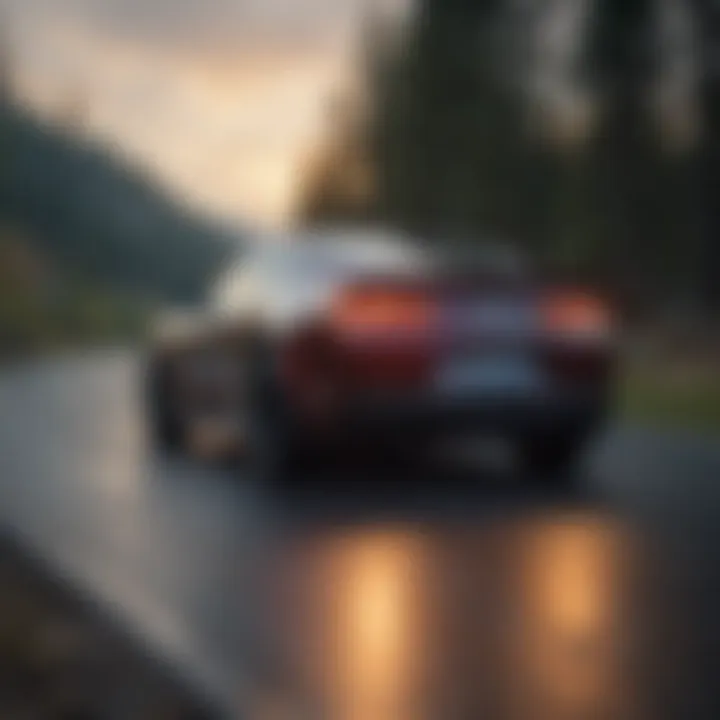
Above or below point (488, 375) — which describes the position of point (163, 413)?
above

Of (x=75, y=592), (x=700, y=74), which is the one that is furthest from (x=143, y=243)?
(x=700, y=74)

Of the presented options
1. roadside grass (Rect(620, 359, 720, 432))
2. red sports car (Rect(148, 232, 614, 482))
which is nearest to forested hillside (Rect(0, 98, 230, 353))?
red sports car (Rect(148, 232, 614, 482))

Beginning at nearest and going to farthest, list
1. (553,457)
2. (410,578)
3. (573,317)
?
(410,578), (573,317), (553,457)

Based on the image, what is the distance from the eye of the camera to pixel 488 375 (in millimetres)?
12336

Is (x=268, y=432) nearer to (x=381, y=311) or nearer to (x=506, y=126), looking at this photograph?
(x=381, y=311)

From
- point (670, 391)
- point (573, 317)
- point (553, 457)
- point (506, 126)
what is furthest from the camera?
point (670, 391)

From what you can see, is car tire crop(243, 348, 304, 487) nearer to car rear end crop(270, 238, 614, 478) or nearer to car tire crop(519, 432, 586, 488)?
car rear end crop(270, 238, 614, 478)

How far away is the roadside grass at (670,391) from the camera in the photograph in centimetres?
1778

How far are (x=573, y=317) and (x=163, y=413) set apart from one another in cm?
381

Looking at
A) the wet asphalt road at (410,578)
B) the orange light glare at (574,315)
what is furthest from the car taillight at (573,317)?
the wet asphalt road at (410,578)

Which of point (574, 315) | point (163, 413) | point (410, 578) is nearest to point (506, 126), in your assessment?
point (574, 315)

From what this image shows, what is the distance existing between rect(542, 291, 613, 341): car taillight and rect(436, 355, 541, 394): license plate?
0.79 ft

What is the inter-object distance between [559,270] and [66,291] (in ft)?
8.77

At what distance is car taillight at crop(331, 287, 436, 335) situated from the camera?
12453mm
